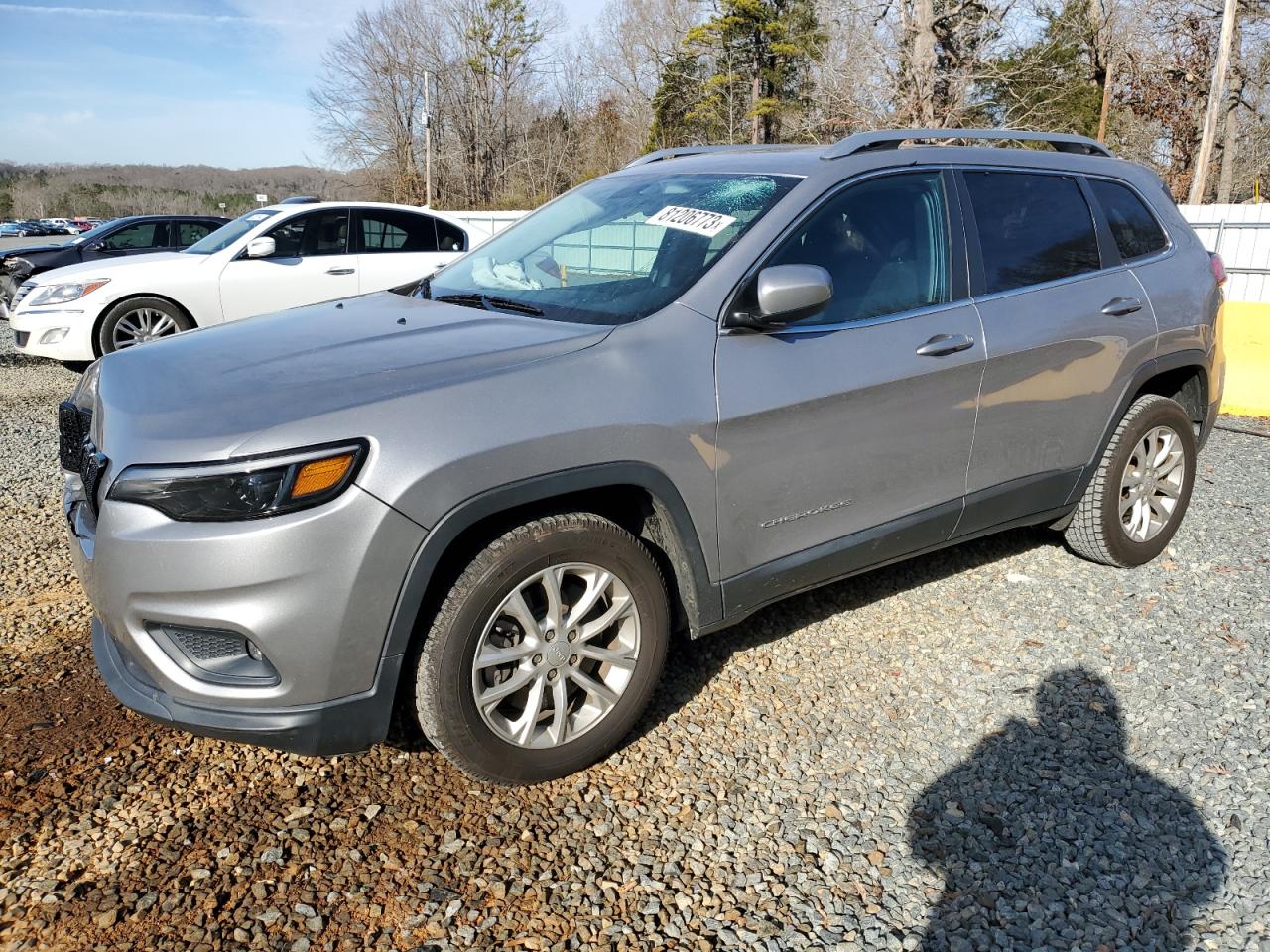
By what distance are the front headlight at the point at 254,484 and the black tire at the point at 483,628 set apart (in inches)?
17.2

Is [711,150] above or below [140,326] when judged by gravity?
above

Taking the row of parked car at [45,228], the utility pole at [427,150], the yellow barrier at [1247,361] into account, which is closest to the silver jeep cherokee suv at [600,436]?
the yellow barrier at [1247,361]

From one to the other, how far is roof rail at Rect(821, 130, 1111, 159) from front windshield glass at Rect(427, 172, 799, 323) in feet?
0.90

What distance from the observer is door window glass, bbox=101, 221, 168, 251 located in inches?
532

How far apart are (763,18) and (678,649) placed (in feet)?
140

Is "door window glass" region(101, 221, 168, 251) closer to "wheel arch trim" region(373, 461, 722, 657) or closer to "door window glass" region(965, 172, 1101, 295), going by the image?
"door window glass" region(965, 172, 1101, 295)

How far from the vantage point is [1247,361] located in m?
8.26

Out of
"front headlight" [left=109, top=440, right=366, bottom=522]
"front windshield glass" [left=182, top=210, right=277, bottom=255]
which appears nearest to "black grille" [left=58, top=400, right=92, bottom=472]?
"front headlight" [left=109, top=440, right=366, bottom=522]

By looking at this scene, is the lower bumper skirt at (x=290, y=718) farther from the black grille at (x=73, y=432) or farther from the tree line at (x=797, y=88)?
the tree line at (x=797, y=88)

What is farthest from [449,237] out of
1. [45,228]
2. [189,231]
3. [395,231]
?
[45,228]

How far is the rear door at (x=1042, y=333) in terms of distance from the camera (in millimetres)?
3623

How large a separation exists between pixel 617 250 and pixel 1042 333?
5.56 ft

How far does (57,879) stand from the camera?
2.42 m

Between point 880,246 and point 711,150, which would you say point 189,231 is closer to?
point 711,150
